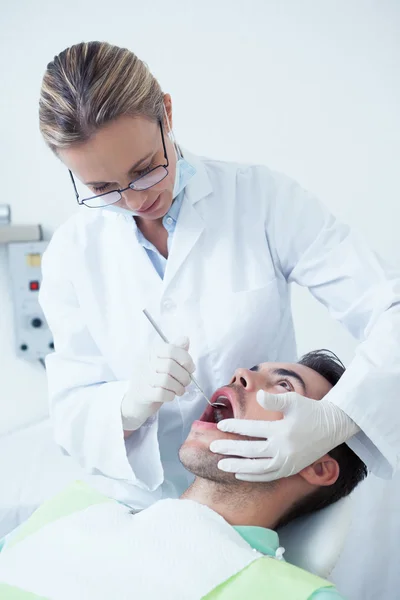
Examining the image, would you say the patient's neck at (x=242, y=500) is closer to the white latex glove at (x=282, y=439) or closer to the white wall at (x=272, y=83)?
the white latex glove at (x=282, y=439)

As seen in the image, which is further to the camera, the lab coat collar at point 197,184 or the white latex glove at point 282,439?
the lab coat collar at point 197,184

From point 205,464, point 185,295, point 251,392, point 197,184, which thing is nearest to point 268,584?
point 205,464

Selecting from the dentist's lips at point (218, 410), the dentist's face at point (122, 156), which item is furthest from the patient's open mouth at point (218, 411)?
the dentist's face at point (122, 156)

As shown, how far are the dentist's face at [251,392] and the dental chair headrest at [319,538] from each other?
9.4 inches

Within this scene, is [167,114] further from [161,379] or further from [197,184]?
[161,379]

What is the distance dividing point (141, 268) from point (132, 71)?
1.51 ft

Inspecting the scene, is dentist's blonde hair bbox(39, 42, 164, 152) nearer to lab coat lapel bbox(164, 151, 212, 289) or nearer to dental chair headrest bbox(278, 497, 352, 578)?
lab coat lapel bbox(164, 151, 212, 289)

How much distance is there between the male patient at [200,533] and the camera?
1.14 meters

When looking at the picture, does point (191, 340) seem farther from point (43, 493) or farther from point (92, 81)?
point (43, 493)

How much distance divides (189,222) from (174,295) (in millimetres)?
177

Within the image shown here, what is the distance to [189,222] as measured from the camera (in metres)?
1.55

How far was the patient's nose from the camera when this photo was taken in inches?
55.5

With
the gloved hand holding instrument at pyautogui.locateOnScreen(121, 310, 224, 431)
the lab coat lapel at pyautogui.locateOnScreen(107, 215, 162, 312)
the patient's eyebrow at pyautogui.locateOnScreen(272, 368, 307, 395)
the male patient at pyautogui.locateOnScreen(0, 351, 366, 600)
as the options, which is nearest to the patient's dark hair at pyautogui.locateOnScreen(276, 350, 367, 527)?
the male patient at pyautogui.locateOnScreen(0, 351, 366, 600)

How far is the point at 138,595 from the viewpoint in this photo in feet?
3.67
